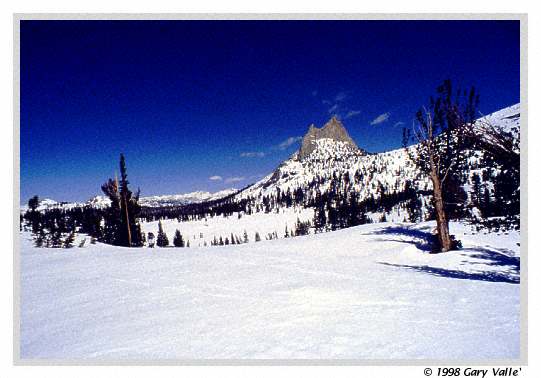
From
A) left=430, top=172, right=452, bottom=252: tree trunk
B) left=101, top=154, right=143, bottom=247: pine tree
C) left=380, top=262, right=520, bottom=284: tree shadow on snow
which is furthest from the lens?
left=101, top=154, right=143, bottom=247: pine tree

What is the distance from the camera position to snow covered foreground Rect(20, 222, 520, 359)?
183 inches

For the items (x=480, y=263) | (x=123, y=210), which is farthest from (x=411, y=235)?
(x=123, y=210)

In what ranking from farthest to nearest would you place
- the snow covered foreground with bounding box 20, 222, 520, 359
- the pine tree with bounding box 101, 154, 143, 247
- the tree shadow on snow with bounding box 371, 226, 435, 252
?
1. the pine tree with bounding box 101, 154, 143, 247
2. the tree shadow on snow with bounding box 371, 226, 435, 252
3. the snow covered foreground with bounding box 20, 222, 520, 359

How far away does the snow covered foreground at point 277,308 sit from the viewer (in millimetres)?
4645

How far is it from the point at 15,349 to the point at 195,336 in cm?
393

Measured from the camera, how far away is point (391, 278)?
7.67m

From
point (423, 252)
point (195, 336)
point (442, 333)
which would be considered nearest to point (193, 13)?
point (195, 336)

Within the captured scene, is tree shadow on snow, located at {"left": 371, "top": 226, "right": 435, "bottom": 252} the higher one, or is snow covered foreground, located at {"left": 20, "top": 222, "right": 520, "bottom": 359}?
tree shadow on snow, located at {"left": 371, "top": 226, "right": 435, "bottom": 252}

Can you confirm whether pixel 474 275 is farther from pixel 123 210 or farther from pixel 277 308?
pixel 123 210

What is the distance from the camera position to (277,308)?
5781mm

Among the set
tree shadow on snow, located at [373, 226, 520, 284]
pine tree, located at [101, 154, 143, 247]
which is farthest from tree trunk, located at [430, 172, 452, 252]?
pine tree, located at [101, 154, 143, 247]

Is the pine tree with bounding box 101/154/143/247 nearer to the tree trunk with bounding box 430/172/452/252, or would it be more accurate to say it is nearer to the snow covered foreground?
the snow covered foreground

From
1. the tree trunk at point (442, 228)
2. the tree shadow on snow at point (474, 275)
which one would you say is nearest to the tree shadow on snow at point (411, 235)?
the tree trunk at point (442, 228)
